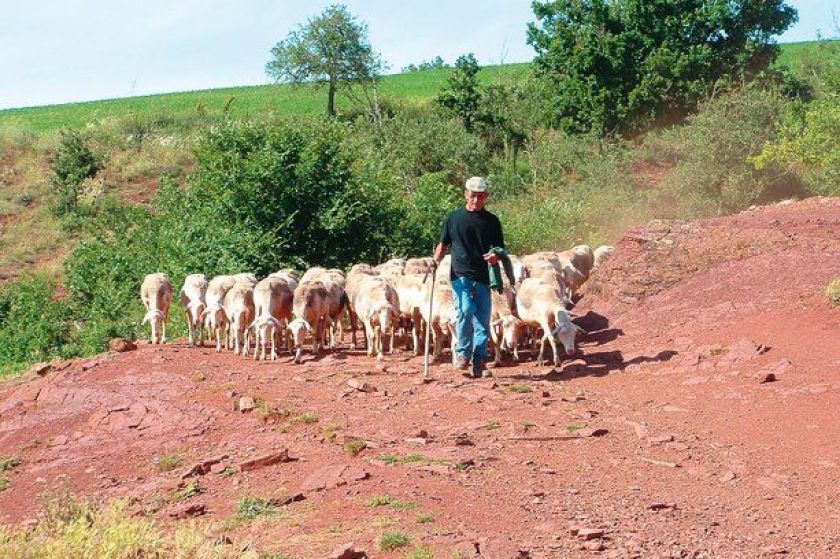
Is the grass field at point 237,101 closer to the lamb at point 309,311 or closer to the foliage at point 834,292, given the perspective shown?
the lamb at point 309,311

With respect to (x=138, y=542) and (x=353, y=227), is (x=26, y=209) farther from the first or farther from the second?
(x=138, y=542)

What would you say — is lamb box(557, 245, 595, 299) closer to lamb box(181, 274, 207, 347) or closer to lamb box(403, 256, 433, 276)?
lamb box(403, 256, 433, 276)

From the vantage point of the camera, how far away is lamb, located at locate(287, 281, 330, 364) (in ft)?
53.2

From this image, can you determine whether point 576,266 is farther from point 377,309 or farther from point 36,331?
point 36,331

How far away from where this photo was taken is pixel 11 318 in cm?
3189

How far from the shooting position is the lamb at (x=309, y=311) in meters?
16.2

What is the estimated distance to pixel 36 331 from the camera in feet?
95.0

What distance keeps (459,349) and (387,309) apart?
2.30 metres

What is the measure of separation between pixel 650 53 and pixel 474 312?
31157mm

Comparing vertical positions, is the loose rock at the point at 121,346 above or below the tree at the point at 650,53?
below

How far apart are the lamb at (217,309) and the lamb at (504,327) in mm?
4578

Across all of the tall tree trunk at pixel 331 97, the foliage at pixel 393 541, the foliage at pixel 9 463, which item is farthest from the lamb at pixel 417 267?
the tall tree trunk at pixel 331 97

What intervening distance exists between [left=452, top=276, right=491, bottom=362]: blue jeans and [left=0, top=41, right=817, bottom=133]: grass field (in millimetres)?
40119

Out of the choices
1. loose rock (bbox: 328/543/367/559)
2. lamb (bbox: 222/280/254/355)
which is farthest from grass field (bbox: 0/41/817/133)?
loose rock (bbox: 328/543/367/559)
